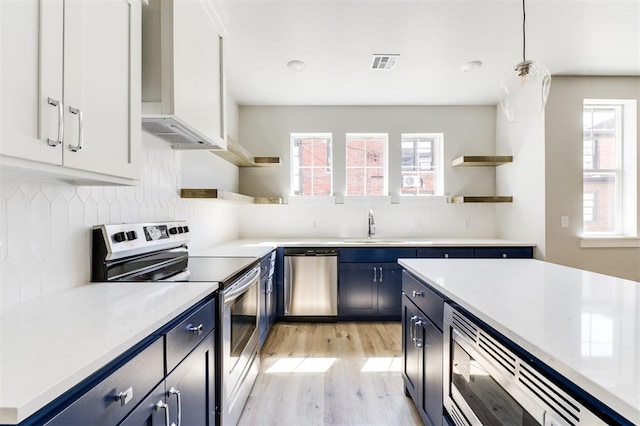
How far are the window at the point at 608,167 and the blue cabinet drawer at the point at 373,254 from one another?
75.0 inches

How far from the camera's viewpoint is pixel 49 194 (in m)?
1.23

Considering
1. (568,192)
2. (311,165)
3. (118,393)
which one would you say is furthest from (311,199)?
(118,393)

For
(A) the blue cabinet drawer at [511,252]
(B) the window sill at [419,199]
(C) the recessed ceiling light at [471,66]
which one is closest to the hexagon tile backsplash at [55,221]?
(C) the recessed ceiling light at [471,66]

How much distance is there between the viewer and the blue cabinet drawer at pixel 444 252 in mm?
3299

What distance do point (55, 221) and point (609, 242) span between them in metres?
4.43

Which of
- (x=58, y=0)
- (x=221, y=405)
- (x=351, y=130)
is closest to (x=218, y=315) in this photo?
(x=221, y=405)

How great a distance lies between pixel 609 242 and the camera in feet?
10.2

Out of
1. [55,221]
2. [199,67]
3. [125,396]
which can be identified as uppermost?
[199,67]

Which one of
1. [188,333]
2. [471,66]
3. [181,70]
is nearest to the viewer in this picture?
[188,333]

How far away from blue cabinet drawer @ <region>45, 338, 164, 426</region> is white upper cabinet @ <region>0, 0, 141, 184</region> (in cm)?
60

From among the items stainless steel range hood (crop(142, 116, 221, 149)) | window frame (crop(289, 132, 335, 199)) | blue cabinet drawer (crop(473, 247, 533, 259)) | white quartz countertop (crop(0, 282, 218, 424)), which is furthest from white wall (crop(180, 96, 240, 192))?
blue cabinet drawer (crop(473, 247, 533, 259))

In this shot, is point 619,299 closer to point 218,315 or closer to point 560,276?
point 560,276

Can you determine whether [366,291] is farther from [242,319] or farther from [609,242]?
[609,242]

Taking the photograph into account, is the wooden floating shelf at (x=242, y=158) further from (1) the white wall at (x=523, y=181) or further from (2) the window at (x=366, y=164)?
(1) the white wall at (x=523, y=181)
